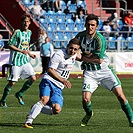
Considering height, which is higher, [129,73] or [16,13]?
[16,13]

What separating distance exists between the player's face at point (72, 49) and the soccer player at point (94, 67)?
43 centimetres

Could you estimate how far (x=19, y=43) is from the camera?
15.7 m

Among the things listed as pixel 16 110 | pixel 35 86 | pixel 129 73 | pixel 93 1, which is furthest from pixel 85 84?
pixel 93 1

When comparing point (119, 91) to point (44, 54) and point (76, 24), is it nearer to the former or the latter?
point (44, 54)

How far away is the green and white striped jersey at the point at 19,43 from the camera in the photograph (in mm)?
15609

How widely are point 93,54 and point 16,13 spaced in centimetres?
2434

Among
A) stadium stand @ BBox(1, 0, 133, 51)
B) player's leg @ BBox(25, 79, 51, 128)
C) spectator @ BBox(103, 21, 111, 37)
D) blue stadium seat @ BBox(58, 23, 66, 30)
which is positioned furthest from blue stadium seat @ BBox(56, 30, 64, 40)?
player's leg @ BBox(25, 79, 51, 128)

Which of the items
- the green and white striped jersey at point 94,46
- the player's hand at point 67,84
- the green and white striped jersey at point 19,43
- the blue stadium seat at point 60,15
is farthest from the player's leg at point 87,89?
the blue stadium seat at point 60,15

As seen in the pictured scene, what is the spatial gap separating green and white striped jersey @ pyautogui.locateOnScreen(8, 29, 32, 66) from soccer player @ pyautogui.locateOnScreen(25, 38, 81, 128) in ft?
13.7

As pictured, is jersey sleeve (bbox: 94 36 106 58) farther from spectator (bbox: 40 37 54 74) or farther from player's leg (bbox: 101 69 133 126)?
spectator (bbox: 40 37 54 74)

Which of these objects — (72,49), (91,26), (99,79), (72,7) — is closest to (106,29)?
(72,7)

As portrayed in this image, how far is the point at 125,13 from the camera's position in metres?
37.4

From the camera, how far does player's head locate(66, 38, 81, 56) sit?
11.2 m

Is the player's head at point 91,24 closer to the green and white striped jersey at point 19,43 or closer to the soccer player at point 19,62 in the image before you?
the soccer player at point 19,62
